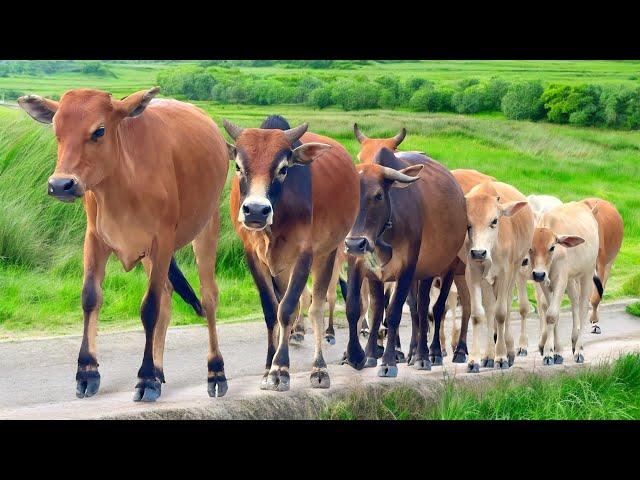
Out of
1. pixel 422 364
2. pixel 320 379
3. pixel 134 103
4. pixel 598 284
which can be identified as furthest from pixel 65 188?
pixel 598 284

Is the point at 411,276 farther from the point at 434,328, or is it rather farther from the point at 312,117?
the point at 312,117

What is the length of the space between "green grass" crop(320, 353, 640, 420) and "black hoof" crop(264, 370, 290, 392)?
387 mm

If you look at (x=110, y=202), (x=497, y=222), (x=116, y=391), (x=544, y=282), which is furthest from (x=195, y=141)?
(x=544, y=282)

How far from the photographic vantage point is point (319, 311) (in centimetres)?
1184

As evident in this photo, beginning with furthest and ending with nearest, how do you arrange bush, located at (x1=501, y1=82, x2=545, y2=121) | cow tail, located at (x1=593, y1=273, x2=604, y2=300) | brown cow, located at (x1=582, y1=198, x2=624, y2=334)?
cow tail, located at (x1=593, y1=273, x2=604, y2=300) → brown cow, located at (x1=582, y1=198, x2=624, y2=334) → bush, located at (x1=501, y1=82, x2=545, y2=121)

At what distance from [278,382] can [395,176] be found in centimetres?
221

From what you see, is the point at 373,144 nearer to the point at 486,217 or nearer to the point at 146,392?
the point at 486,217

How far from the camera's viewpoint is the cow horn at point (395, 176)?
12.1m

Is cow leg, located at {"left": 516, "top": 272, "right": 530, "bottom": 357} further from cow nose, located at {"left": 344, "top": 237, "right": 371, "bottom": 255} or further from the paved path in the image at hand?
cow nose, located at {"left": 344, "top": 237, "right": 371, "bottom": 255}

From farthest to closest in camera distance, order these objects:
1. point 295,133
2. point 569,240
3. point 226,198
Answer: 1. point 226,198
2. point 569,240
3. point 295,133

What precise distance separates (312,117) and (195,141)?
3.43m

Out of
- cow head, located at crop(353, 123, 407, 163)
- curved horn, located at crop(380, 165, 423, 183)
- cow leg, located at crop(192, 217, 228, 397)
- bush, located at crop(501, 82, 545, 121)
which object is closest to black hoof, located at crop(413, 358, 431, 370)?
curved horn, located at crop(380, 165, 423, 183)

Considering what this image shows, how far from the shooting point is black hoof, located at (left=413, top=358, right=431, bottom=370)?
12701mm

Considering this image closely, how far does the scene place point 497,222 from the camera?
13188mm
